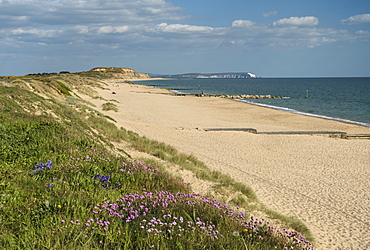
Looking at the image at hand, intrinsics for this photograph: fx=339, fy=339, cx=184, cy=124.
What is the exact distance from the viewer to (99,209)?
4734 millimetres

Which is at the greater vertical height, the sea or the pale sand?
the sea

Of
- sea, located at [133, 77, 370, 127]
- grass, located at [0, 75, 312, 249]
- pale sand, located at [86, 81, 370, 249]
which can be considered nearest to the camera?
grass, located at [0, 75, 312, 249]

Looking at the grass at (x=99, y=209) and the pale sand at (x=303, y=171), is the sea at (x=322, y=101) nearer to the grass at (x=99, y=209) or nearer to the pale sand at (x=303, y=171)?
the pale sand at (x=303, y=171)

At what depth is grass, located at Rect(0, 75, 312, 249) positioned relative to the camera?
409cm

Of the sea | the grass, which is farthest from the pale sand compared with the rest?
the sea

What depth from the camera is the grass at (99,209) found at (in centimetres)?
409

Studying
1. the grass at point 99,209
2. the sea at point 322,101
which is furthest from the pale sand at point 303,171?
the sea at point 322,101

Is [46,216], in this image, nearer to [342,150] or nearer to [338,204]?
[338,204]

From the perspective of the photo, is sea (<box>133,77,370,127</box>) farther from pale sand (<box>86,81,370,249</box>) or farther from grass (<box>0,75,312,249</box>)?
grass (<box>0,75,312,249</box>)

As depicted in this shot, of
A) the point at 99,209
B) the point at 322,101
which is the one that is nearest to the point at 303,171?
the point at 99,209

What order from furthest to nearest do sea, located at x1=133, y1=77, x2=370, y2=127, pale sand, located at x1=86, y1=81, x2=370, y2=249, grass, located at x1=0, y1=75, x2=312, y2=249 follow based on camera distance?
sea, located at x1=133, y1=77, x2=370, y2=127 < pale sand, located at x1=86, y1=81, x2=370, y2=249 < grass, located at x1=0, y1=75, x2=312, y2=249

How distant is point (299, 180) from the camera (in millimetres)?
12555

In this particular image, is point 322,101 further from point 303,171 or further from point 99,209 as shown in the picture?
point 99,209

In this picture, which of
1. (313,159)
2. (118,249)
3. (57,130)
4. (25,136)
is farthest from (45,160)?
(313,159)
